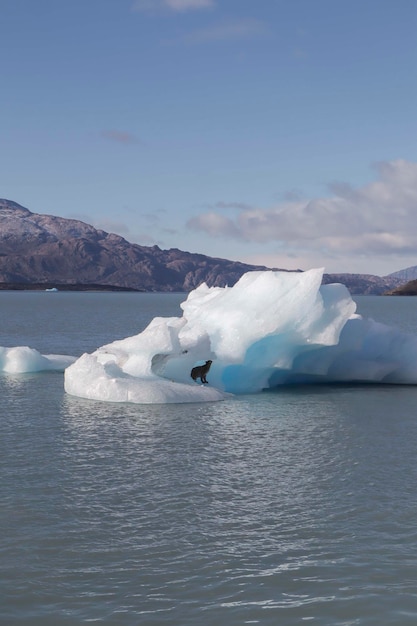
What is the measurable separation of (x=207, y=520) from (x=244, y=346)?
11.9 m

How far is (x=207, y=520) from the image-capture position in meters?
10.1

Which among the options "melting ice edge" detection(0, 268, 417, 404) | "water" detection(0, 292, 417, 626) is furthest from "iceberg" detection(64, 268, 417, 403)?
"water" detection(0, 292, 417, 626)

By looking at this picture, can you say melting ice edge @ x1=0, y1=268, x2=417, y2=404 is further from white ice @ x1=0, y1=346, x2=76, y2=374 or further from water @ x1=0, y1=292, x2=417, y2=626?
white ice @ x1=0, y1=346, x2=76, y2=374

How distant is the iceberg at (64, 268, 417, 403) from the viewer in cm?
2041

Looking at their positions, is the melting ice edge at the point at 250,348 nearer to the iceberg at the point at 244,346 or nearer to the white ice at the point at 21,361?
the iceberg at the point at 244,346

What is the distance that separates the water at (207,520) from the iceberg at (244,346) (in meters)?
2.64

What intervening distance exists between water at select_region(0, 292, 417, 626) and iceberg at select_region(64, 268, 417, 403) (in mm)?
2635

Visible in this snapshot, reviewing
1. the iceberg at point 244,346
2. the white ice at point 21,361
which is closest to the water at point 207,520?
the iceberg at point 244,346

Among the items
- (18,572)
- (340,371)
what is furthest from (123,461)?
(340,371)

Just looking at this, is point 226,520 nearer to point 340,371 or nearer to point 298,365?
point 298,365

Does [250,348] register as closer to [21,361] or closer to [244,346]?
[244,346]

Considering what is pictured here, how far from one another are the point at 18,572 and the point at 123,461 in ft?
16.4

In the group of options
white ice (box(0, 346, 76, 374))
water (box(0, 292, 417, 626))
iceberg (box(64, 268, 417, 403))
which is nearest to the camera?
water (box(0, 292, 417, 626))

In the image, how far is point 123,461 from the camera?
1330 centimetres
